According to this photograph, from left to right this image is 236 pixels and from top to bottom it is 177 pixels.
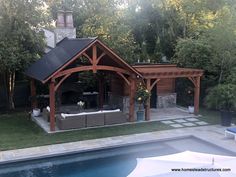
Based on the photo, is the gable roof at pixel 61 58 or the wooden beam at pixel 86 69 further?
the wooden beam at pixel 86 69

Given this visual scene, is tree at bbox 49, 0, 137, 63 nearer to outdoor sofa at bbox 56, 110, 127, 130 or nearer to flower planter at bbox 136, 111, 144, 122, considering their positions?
flower planter at bbox 136, 111, 144, 122

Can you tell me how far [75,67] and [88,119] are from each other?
9.14ft

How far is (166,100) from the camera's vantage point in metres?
22.1

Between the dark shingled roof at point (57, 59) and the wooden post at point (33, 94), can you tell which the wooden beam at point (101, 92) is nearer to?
the dark shingled roof at point (57, 59)

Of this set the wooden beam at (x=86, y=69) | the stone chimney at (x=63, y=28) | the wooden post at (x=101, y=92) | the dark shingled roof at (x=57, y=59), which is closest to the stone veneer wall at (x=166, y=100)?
the wooden post at (x=101, y=92)

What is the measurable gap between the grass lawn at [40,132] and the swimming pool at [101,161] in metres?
1.47

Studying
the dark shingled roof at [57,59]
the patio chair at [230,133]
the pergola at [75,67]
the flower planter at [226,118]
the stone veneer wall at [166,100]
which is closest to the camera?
the patio chair at [230,133]

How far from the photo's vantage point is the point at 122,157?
13.1 meters

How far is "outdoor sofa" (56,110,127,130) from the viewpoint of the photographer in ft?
52.0

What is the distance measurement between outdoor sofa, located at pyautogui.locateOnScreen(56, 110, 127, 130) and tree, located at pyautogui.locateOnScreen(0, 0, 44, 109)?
480cm

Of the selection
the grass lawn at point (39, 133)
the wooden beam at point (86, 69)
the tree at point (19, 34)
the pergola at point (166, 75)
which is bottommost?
the grass lawn at point (39, 133)

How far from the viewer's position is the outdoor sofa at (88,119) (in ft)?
52.0

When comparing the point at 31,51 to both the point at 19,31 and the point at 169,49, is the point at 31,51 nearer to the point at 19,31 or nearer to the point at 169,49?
the point at 19,31

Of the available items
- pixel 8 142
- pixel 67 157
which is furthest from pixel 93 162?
pixel 8 142
